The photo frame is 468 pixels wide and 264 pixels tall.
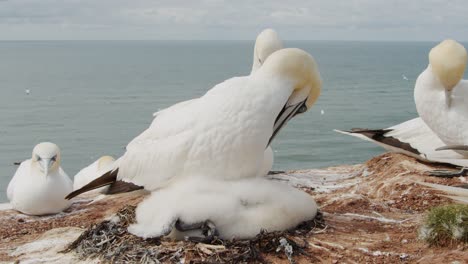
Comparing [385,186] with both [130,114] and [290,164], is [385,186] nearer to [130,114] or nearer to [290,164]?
[290,164]

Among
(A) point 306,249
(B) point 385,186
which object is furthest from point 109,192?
(B) point 385,186

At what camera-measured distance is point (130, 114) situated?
30.3 metres

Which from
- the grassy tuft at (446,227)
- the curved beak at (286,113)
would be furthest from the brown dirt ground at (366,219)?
the curved beak at (286,113)

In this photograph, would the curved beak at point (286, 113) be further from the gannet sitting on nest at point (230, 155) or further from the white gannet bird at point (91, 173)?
the white gannet bird at point (91, 173)

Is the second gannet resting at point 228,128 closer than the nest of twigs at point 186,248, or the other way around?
the nest of twigs at point 186,248

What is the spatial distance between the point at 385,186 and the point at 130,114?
24.1 meters

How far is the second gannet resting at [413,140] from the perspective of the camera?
7836 mm

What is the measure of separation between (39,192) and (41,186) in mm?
219

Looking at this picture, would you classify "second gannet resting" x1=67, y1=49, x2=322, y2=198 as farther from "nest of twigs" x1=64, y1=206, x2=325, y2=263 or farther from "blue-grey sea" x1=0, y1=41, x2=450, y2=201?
"blue-grey sea" x1=0, y1=41, x2=450, y2=201

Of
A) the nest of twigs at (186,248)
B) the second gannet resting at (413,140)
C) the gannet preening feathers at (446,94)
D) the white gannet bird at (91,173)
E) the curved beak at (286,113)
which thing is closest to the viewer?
the nest of twigs at (186,248)

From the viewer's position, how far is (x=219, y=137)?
4.91 m

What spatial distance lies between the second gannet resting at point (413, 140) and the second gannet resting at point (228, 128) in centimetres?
300

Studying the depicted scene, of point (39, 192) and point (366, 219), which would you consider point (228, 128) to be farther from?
point (39, 192)

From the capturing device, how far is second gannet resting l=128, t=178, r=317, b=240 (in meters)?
4.85
